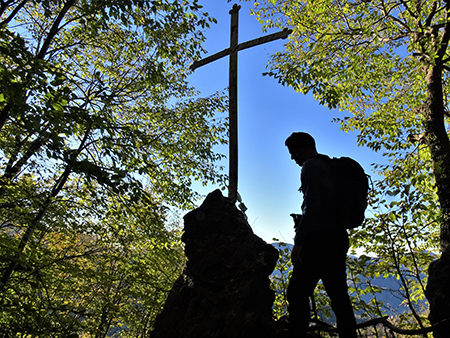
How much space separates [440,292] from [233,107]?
320 cm

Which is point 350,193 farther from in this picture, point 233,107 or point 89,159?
point 89,159

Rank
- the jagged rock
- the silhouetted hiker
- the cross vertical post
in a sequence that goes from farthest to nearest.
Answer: the cross vertical post
the jagged rock
the silhouetted hiker

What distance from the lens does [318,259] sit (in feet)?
6.84

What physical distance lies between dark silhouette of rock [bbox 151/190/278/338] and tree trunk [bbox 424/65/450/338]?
1648 mm

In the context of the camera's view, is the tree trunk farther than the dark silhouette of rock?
Yes

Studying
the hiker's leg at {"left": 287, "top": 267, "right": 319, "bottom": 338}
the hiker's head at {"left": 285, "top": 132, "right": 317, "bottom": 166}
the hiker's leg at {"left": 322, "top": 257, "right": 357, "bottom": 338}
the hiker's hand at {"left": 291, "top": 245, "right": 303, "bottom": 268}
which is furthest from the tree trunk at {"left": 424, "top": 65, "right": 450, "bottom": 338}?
the hiker's head at {"left": 285, "top": 132, "right": 317, "bottom": 166}

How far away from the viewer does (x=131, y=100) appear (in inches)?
279

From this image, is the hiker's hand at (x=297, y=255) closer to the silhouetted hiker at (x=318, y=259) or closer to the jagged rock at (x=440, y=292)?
the silhouetted hiker at (x=318, y=259)

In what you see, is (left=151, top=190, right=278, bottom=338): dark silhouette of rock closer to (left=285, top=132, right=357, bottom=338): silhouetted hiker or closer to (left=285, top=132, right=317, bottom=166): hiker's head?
(left=285, top=132, right=357, bottom=338): silhouetted hiker

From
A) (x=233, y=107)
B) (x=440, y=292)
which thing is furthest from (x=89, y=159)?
(x=440, y=292)

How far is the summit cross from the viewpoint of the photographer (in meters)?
Result: 3.22

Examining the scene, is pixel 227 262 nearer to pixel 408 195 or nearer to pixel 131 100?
pixel 408 195

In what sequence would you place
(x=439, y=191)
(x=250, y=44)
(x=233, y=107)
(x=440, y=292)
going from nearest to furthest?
(x=440, y=292)
(x=233, y=107)
(x=250, y=44)
(x=439, y=191)

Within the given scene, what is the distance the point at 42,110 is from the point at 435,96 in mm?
8895
